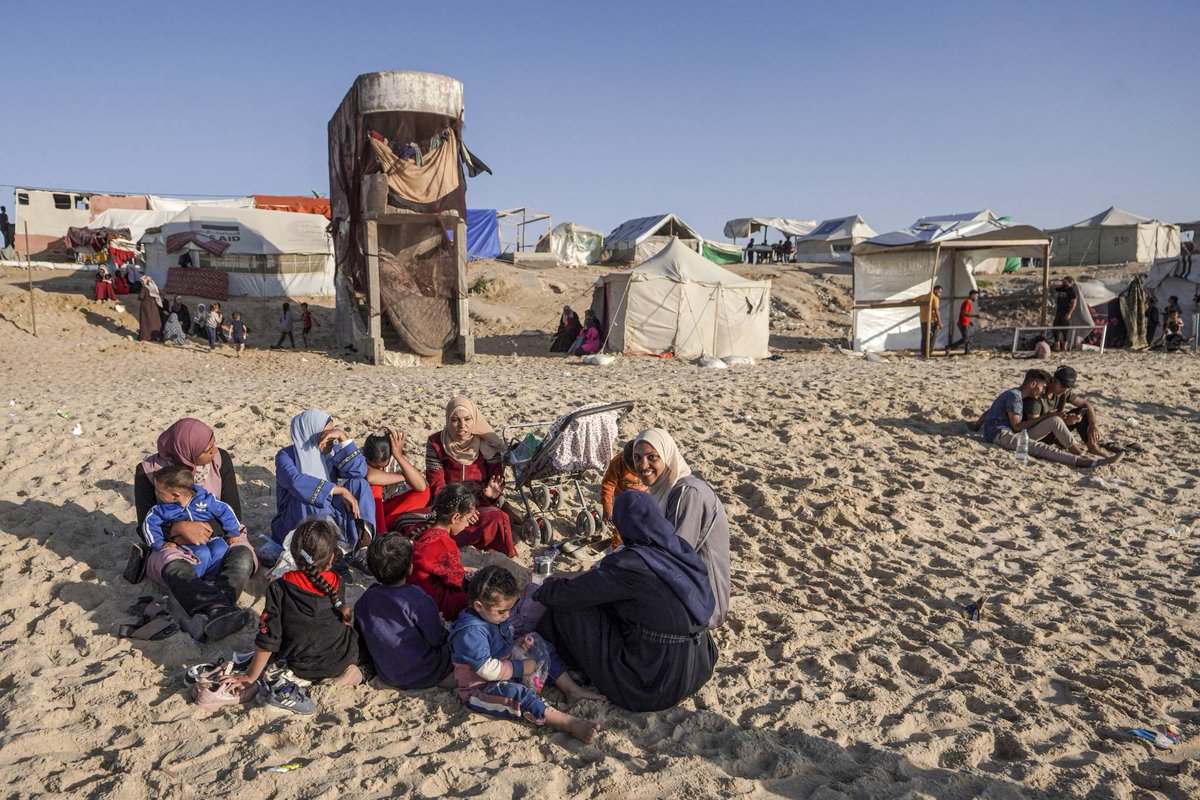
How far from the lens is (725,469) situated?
21.8 feet

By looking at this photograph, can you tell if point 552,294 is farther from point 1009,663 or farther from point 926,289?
point 1009,663

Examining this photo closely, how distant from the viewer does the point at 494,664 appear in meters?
3.18

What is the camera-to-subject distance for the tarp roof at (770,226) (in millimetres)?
34375

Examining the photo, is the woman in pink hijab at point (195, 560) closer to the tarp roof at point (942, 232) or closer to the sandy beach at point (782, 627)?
the sandy beach at point (782, 627)

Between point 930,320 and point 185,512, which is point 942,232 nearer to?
point 930,320

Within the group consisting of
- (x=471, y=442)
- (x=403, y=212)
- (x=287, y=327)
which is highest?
(x=403, y=212)

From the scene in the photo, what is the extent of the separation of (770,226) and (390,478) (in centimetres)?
3144

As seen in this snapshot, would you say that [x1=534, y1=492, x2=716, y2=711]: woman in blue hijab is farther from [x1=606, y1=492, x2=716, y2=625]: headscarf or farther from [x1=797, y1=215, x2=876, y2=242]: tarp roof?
[x1=797, y1=215, x2=876, y2=242]: tarp roof

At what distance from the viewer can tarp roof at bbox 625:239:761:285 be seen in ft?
49.7

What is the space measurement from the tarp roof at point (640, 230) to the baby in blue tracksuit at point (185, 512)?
27172 millimetres

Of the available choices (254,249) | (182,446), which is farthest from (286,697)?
(254,249)

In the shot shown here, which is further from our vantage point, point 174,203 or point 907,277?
point 174,203

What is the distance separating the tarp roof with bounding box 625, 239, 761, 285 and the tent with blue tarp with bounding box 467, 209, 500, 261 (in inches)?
503

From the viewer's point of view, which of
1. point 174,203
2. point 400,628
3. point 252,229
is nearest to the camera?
point 400,628
